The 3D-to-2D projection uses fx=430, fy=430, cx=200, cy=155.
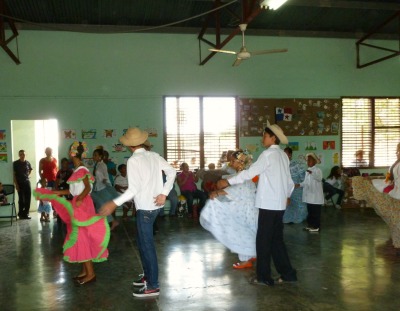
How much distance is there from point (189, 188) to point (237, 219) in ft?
14.0

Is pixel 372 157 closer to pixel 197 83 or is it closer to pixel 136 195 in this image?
pixel 197 83

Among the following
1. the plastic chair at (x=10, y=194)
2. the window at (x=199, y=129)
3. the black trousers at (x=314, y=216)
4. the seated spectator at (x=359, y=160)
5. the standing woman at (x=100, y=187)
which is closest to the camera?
the black trousers at (x=314, y=216)

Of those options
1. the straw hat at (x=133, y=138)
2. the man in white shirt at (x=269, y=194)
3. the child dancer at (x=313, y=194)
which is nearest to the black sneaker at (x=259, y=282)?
the man in white shirt at (x=269, y=194)

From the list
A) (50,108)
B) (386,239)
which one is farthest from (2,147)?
(386,239)

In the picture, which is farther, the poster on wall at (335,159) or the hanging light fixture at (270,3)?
the poster on wall at (335,159)

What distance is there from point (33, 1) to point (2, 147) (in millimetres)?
3163

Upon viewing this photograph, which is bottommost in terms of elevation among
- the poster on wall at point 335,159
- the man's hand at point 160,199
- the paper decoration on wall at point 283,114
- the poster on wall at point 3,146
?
the poster on wall at point 335,159

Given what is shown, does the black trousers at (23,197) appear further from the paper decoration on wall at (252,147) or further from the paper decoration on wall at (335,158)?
the paper decoration on wall at (335,158)

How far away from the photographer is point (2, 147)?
938 centimetres

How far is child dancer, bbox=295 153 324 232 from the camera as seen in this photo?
736cm

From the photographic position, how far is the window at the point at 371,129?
1108 cm

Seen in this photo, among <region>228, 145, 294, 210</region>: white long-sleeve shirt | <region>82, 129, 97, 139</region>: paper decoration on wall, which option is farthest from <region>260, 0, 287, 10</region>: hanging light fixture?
<region>82, 129, 97, 139</region>: paper decoration on wall

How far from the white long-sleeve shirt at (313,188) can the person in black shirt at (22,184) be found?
5.82 meters

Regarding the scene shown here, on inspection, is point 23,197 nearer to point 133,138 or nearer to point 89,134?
point 89,134
